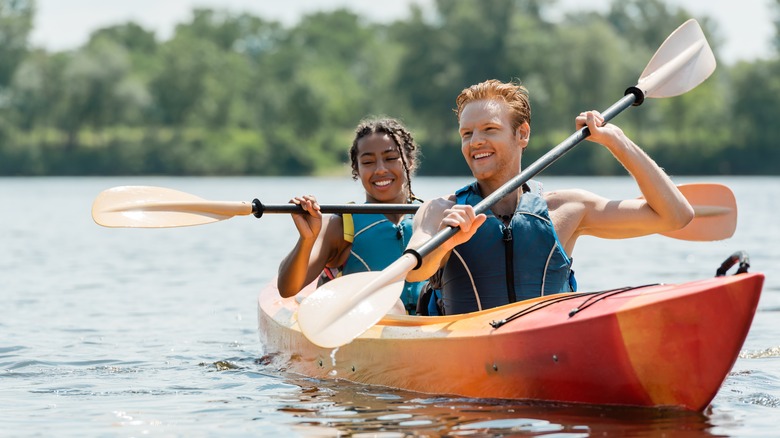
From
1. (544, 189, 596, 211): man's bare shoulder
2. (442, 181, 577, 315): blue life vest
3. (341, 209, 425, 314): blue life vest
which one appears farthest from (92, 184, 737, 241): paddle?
(442, 181, 577, 315): blue life vest

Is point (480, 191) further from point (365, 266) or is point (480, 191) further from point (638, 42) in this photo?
point (638, 42)

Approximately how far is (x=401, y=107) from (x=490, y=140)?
43150 mm

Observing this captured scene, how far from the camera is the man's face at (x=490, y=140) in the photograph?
16.1 ft

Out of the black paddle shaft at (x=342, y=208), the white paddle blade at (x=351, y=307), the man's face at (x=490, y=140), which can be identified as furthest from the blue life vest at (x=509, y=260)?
the black paddle shaft at (x=342, y=208)

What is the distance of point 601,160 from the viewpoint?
39.8 metres

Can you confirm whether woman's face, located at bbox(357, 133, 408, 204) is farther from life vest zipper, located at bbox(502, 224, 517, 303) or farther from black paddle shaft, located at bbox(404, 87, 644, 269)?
life vest zipper, located at bbox(502, 224, 517, 303)

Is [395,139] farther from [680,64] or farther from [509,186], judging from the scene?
[680,64]

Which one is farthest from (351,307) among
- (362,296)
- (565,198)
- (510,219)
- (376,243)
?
(376,243)

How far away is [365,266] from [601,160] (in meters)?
34.7

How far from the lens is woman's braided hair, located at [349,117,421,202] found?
6.03 metres

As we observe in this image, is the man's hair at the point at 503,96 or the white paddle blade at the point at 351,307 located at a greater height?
the man's hair at the point at 503,96

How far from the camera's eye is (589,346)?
4406 millimetres

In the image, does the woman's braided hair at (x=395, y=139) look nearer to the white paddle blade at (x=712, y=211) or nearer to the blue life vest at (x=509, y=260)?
the blue life vest at (x=509, y=260)

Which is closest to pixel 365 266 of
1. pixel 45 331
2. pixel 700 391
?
pixel 700 391
